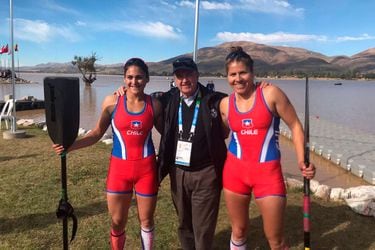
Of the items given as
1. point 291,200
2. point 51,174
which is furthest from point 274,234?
point 51,174

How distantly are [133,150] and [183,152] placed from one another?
0.54 meters

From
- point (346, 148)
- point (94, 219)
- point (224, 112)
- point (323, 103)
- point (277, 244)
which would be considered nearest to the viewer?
point (277, 244)

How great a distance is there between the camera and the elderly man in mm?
3639

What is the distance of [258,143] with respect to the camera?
11.2 ft

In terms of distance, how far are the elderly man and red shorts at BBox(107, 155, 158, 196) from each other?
0.65ft

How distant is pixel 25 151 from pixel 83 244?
20.4 feet

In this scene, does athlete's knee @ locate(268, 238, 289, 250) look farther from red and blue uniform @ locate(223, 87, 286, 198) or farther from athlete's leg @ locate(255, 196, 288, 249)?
red and blue uniform @ locate(223, 87, 286, 198)

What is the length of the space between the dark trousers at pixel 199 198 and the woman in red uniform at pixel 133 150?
28 cm

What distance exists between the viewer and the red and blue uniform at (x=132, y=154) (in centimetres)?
374

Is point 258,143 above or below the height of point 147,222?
above

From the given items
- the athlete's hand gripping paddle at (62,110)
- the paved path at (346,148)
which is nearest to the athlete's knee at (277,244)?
the athlete's hand gripping paddle at (62,110)

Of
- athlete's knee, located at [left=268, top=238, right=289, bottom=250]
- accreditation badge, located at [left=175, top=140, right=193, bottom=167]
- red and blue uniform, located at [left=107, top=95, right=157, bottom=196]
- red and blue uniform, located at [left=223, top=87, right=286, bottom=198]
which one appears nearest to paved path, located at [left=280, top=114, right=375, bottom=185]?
athlete's knee, located at [left=268, top=238, right=289, bottom=250]

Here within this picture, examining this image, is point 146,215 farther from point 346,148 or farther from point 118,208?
point 346,148

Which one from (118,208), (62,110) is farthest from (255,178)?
(62,110)
